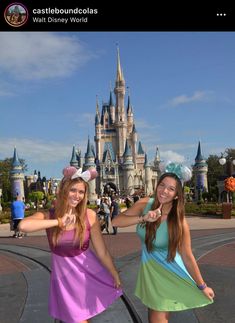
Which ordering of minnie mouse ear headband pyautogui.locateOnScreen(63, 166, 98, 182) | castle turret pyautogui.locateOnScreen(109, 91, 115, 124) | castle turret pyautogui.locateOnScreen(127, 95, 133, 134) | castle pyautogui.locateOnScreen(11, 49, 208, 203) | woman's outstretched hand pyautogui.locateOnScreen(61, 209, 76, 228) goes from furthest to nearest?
1. castle turret pyautogui.locateOnScreen(127, 95, 133, 134)
2. castle turret pyautogui.locateOnScreen(109, 91, 115, 124)
3. castle pyautogui.locateOnScreen(11, 49, 208, 203)
4. minnie mouse ear headband pyautogui.locateOnScreen(63, 166, 98, 182)
5. woman's outstretched hand pyautogui.locateOnScreen(61, 209, 76, 228)

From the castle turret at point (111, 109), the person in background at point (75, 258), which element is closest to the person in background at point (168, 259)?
the person in background at point (75, 258)

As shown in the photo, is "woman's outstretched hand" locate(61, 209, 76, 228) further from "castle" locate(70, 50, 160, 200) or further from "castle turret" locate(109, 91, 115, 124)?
"castle turret" locate(109, 91, 115, 124)

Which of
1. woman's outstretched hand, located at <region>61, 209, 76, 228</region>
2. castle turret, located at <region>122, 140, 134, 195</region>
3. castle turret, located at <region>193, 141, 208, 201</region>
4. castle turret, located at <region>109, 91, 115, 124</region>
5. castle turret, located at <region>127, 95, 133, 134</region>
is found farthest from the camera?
castle turret, located at <region>127, 95, 133, 134</region>

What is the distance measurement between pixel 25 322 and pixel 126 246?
6499 mm

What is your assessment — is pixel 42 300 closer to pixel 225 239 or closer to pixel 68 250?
pixel 68 250

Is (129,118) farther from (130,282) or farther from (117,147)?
(130,282)

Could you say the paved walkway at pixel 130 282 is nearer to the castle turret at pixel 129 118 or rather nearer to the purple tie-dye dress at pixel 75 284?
the purple tie-dye dress at pixel 75 284

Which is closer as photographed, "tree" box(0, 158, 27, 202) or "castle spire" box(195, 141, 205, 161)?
"castle spire" box(195, 141, 205, 161)

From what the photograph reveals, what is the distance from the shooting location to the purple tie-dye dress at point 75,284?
305 centimetres

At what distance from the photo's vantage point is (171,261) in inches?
123

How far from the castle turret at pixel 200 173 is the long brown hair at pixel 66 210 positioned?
5089 centimetres

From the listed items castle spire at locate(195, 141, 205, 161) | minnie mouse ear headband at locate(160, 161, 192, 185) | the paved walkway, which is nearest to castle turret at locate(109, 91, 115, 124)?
castle spire at locate(195, 141, 205, 161)

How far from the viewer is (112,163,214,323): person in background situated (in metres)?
3.09

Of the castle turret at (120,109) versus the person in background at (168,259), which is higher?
the castle turret at (120,109)
